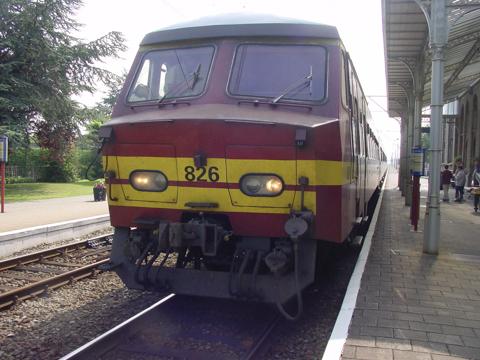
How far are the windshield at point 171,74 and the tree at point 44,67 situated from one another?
17.2 meters

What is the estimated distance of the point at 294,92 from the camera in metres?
5.34

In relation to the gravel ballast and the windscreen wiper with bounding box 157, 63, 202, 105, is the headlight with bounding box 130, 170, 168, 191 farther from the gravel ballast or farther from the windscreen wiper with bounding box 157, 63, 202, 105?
the gravel ballast

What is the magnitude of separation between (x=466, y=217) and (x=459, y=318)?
36.5 ft

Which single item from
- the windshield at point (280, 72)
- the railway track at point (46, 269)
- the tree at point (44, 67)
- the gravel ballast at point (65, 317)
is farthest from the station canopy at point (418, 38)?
the tree at point (44, 67)

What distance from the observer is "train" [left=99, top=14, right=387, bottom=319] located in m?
4.85

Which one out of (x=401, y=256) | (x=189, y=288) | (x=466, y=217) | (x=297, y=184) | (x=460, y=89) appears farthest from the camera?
(x=460, y=89)

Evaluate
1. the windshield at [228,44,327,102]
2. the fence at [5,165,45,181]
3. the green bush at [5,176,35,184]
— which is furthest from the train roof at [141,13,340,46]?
the fence at [5,165,45,181]

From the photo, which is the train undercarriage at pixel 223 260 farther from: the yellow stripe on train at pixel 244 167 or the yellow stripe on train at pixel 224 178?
the yellow stripe on train at pixel 244 167

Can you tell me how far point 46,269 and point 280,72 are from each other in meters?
5.14

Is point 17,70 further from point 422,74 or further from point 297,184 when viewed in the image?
point 297,184

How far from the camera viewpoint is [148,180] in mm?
5355

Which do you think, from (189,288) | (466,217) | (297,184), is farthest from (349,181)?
(466,217)

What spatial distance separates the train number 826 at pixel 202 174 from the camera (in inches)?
198

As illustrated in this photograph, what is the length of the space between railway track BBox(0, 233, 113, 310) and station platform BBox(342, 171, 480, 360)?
12.5 feet
